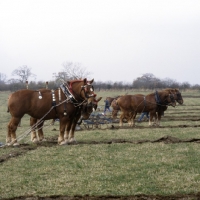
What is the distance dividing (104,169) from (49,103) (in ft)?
18.0

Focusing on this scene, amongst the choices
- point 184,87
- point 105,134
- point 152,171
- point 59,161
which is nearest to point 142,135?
point 105,134

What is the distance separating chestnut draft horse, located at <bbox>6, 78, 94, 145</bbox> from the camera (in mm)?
14820

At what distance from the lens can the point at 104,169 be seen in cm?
1020

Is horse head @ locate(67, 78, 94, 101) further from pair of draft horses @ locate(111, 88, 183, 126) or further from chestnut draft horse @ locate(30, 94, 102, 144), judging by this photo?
pair of draft horses @ locate(111, 88, 183, 126)

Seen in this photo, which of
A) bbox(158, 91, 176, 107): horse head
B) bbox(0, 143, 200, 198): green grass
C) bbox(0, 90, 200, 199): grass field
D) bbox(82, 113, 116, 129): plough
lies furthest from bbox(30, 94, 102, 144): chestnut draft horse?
bbox(158, 91, 176, 107): horse head

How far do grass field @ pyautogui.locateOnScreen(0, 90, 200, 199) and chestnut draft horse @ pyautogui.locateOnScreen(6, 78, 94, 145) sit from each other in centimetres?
86

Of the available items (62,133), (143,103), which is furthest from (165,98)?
(62,133)

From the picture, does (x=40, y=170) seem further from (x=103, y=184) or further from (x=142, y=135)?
(x=142, y=135)

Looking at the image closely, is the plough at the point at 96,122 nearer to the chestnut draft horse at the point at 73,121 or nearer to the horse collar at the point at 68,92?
the chestnut draft horse at the point at 73,121

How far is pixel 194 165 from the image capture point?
1029 centimetres

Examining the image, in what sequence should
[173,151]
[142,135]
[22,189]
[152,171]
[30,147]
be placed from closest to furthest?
[22,189]
[152,171]
[173,151]
[30,147]
[142,135]

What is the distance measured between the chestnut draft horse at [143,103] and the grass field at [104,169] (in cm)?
820

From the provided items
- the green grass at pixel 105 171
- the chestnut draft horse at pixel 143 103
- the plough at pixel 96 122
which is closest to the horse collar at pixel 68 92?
the green grass at pixel 105 171

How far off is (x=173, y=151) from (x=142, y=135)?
5.11 m
